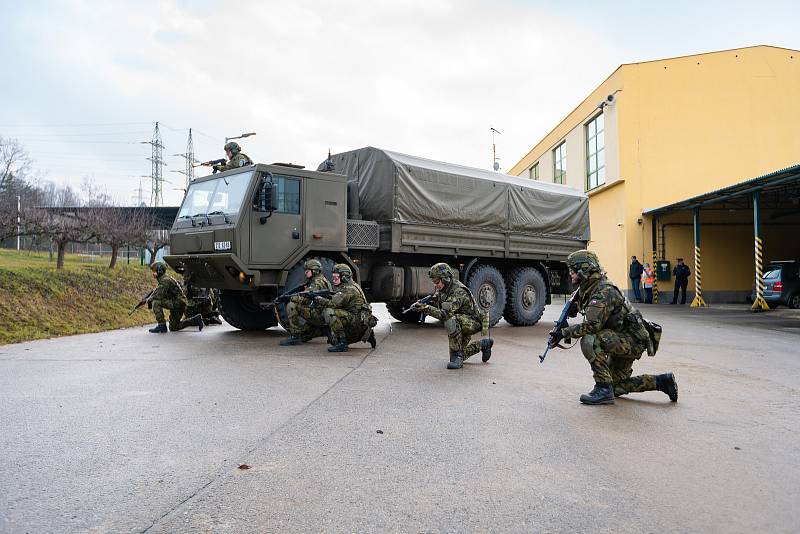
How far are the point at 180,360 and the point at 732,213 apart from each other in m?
21.9

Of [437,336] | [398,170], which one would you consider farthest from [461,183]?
[437,336]

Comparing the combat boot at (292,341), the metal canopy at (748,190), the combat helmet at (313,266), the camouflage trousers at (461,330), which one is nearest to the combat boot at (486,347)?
the camouflage trousers at (461,330)

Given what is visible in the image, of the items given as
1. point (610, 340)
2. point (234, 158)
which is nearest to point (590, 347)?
point (610, 340)

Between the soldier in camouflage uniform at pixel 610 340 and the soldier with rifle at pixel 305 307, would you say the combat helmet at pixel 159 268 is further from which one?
the soldier in camouflage uniform at pixel 610 340

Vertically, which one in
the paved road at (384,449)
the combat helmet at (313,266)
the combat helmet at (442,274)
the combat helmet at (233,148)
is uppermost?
the combat helmet at (233,148)

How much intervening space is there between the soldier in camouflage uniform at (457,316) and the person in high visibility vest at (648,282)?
1633 cm

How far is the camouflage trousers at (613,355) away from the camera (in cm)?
503

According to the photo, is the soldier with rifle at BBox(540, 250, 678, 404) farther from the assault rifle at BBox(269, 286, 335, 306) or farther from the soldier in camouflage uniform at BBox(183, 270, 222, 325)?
the soldier in camouflage uniform at BBox(183, 270, 222, 325)

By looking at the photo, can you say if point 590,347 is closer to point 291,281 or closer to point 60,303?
point 291,281

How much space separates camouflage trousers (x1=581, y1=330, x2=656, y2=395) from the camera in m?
5.03

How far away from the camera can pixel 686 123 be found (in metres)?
22.5

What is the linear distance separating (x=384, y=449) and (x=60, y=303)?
10158 millimetres

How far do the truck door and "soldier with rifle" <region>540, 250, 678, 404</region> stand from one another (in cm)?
502

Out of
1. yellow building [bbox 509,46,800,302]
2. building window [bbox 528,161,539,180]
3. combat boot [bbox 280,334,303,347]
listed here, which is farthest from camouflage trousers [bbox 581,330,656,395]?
building window [bbox 528,161,539,180]
